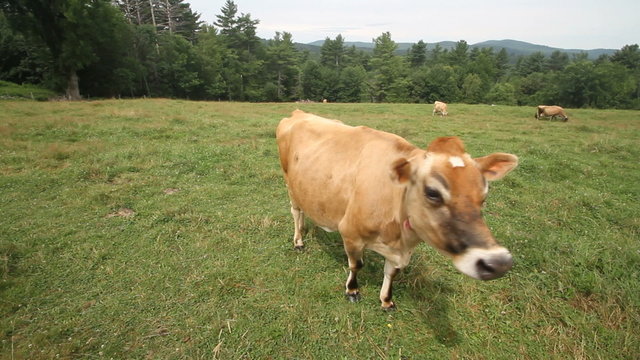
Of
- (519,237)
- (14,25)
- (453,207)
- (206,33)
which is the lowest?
(519,237)

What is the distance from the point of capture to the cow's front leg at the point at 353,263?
3868 millimetres

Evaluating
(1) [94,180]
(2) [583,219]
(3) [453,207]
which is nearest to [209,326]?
(3) [453,207]

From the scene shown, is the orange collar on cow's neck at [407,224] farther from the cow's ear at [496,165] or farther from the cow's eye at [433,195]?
the cow's ear at [496,165]

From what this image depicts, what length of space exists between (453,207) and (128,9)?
68.5m

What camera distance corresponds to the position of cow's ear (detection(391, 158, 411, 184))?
2.69m

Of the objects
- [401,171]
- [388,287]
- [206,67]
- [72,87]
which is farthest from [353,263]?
[206,67]

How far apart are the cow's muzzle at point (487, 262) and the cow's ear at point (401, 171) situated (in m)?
0.79

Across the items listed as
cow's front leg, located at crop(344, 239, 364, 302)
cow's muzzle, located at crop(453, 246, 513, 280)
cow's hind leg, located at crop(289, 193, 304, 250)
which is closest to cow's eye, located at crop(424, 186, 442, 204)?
cow's muzzle, located at crop(453, 246, 513, 280)

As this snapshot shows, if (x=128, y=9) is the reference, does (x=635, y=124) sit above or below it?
below

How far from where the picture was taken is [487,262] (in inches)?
87.9

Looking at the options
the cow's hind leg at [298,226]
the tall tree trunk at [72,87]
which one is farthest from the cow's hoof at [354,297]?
the tall tree trunk at [72,87]

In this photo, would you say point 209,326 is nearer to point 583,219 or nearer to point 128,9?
point 583,219

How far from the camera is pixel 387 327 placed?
154 inches

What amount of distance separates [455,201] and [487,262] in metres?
0.50
